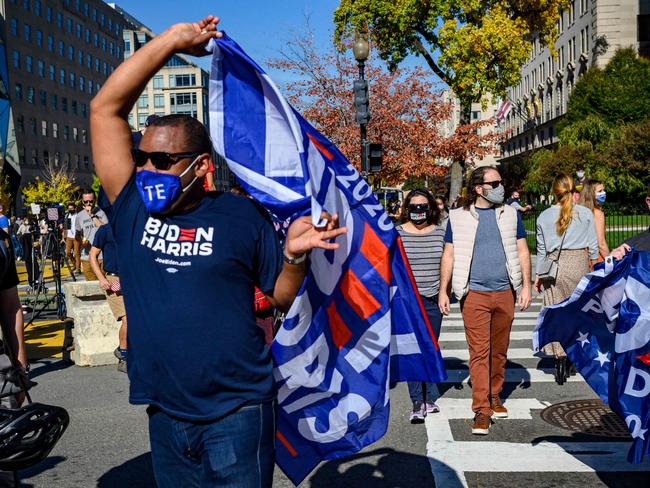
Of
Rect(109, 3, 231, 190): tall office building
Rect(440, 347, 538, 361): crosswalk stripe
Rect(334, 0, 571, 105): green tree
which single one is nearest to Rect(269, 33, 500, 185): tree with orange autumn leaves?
Rect(334, 0, 571, 105): green tree

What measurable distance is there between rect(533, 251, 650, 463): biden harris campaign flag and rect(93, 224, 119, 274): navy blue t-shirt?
12.2 feet

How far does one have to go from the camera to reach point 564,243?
7.73 metres

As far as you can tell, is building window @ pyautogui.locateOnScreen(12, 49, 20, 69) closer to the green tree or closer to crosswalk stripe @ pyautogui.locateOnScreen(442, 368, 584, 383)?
the green tree

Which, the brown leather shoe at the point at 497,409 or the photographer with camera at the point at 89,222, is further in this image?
the photographer with camera at the point at 89,222

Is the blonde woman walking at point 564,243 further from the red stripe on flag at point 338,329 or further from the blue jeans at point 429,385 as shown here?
the red stripe on flag at point 338,329

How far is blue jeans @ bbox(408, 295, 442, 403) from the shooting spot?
645 cm

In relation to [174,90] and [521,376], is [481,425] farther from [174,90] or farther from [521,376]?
[174,90]

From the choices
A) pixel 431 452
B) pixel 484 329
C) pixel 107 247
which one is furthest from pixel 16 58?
pixel 431 452

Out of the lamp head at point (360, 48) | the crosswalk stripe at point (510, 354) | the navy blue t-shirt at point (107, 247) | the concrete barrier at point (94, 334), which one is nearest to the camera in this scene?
the navy blue t-shirt at point (107, 247)

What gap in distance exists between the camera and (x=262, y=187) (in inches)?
118

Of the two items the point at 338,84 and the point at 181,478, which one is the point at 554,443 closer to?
the point at 181,478

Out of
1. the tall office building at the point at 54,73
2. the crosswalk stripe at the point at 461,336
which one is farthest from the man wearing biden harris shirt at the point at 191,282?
the tall office building at the point at 54,73

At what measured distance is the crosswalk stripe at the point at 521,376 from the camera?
7.91m

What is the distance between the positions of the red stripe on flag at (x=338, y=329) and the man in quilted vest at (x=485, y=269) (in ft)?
10.4
